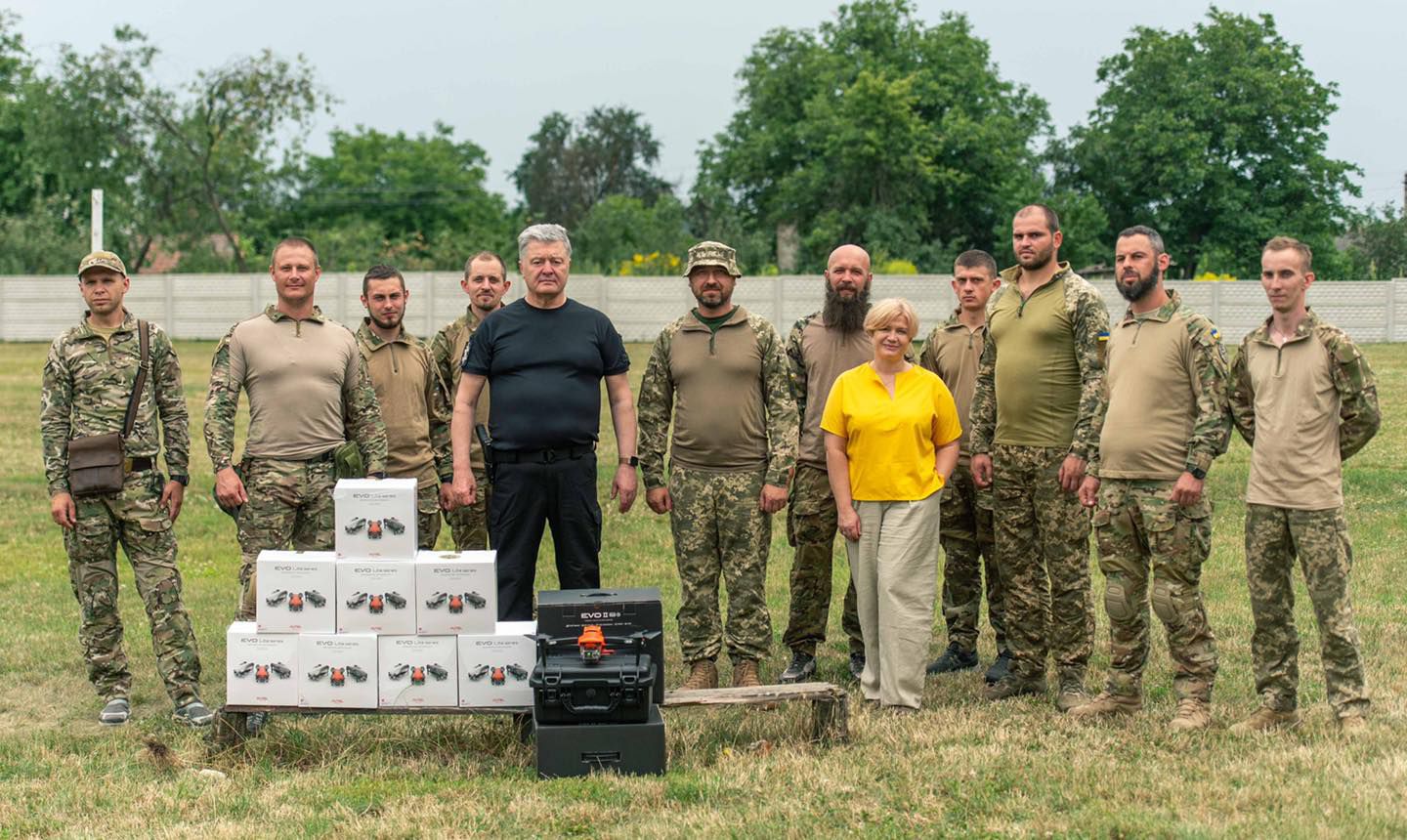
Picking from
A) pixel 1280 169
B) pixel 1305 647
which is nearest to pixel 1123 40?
pixel 1280 169

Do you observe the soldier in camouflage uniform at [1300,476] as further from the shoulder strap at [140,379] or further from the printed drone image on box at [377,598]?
the shoulder strap at [140,379]

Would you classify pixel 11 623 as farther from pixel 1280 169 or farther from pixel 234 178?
pixel 1280 169

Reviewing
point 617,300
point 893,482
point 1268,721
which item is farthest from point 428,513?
point 617,300

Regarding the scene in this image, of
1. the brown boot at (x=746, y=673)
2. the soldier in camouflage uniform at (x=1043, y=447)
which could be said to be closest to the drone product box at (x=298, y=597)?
the brown boot at (x=746, y=673)

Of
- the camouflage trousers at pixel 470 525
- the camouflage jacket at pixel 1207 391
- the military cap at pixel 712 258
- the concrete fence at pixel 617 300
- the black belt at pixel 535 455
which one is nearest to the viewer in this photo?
the camouflage jacket at pixel 1207 391

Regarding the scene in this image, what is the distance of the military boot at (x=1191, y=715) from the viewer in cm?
637

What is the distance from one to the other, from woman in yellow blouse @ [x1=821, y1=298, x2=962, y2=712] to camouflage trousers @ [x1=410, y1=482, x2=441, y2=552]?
2.40 metres

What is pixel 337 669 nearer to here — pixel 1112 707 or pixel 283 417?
pixel 283 417

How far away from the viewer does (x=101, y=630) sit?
7.33m

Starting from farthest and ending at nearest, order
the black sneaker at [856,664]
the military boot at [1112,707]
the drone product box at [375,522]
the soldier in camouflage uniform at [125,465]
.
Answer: the black sneaker at [856,664] < the soldier in camouflage uniform at [125,465] < the military boot at [1112,707] < the drone product box at [375,522]

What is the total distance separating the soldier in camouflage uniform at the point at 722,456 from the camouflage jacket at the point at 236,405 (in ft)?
4.50

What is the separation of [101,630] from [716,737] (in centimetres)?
318

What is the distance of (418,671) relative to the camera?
6.40 meters

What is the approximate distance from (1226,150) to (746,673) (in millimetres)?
43242
